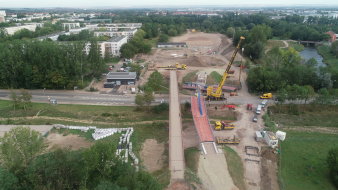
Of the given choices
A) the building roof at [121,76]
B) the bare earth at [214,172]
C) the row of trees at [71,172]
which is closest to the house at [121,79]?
the building roof at [121,76]

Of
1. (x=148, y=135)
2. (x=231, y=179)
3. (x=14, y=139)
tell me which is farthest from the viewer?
(x=148, y=135)

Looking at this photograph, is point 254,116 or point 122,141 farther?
point 254,116

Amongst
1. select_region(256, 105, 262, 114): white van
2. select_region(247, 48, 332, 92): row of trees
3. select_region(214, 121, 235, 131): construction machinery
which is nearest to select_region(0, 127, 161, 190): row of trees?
select_region(214, 121, 235, 131): construction machinery

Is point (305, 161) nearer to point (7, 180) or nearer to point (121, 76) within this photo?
point (7, 180)

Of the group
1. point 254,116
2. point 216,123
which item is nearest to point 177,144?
point 216,123

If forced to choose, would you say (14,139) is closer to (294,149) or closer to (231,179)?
(231,179)

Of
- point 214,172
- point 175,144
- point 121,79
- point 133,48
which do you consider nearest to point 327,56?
point 133,48

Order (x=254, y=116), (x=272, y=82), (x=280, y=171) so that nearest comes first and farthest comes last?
(x=280, y=171), (x=254, y=116), (x=272, y=82)

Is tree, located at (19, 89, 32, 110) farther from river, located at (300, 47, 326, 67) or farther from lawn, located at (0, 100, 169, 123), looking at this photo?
river, located at (300, 47, 326, 67)
